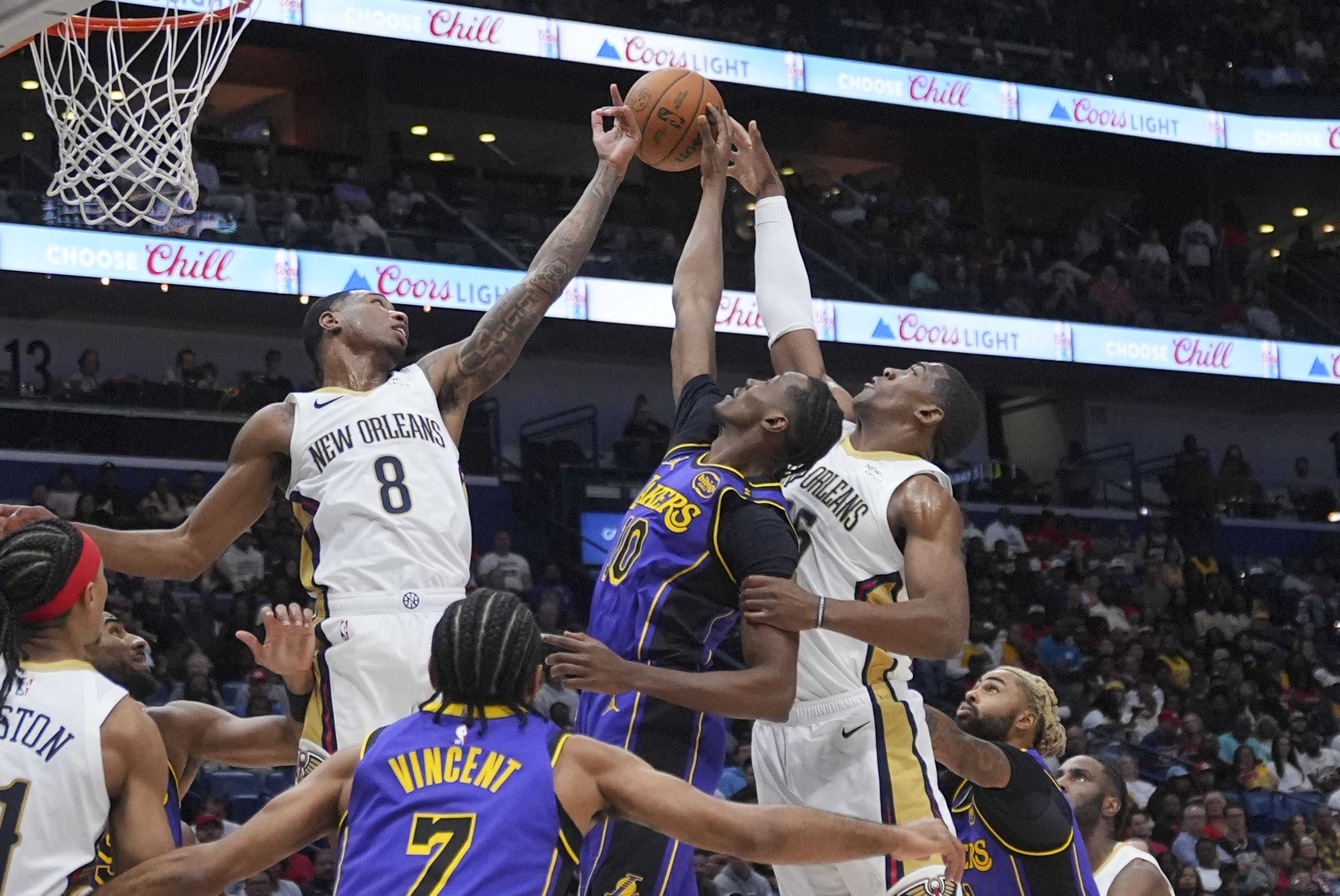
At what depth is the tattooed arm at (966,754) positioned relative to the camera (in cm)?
489

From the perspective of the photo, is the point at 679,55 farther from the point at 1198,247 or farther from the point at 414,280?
the point at 1198,247

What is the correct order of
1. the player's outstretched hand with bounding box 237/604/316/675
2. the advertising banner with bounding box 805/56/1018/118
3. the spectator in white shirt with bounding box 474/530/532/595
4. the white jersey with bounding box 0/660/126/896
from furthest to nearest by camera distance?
the advertising banner with bounding box 805/56/1018/118
the spectator in white shirt with bounding box 474/530/532/595
the player's outstretched hand with bounding box 237/604/316/675
the white jersey with bounding box 0/660/126/896

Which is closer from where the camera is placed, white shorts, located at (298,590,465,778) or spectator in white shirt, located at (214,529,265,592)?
white shorts, located at (298,590,465,778)

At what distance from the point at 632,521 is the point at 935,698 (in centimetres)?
1019

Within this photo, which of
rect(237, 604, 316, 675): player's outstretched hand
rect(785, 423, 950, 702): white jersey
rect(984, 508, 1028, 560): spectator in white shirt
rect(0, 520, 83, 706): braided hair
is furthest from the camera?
rect(984, 508, 1028, 560): spectator in white shirt

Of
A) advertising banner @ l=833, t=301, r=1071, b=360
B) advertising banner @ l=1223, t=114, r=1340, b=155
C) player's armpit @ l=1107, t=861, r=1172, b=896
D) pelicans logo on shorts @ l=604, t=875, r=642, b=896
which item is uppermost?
advertising banner @ l=1223, t=114, r=1340, b=155

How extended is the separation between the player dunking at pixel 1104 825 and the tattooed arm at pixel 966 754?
33.1 inches

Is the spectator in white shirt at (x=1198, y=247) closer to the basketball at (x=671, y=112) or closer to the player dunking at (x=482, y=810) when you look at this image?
the basketball at (x=671, y=112)

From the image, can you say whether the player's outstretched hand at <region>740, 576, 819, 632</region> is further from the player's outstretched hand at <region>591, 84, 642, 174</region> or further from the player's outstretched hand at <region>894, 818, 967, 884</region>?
the player's outstretched hand at <region>591, 84, 642, 174</region>

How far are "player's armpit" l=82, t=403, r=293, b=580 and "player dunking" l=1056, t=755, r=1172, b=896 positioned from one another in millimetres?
2829

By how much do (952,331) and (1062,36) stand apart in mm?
5770

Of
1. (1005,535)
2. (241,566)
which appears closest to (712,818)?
(241,566)

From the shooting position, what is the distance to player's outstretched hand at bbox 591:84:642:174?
→ 17.9 feet

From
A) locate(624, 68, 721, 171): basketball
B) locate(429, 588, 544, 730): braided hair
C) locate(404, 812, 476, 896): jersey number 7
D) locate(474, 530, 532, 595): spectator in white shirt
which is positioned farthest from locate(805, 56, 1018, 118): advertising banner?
locate(404, 812, 476, 896): jersey number 7
